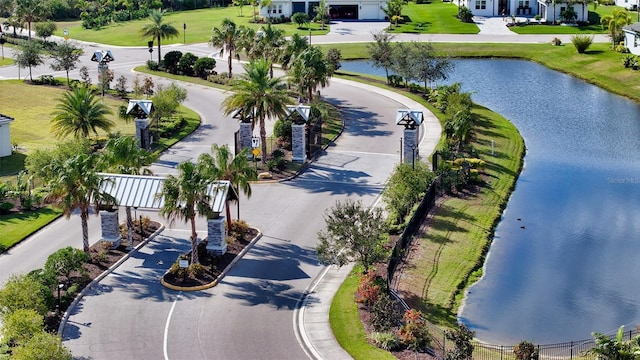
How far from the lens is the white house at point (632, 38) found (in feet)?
370

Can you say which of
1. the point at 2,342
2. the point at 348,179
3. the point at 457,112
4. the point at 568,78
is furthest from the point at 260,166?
the point at 568,78

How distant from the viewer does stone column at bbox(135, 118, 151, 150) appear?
74375mm

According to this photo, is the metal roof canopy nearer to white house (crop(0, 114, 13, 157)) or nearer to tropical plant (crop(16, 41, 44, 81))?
white house (crop(0, 114, 13, 157))

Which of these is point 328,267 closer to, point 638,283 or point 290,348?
point 290,348

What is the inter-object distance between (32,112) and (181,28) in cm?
5832

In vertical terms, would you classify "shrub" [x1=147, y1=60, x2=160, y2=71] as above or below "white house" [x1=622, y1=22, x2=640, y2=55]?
below

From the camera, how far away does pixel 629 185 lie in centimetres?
6856

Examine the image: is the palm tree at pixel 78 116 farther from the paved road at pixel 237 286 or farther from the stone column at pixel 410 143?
the stone column at pixel 410 143

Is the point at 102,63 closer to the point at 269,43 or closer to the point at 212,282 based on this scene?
the point at 269,43

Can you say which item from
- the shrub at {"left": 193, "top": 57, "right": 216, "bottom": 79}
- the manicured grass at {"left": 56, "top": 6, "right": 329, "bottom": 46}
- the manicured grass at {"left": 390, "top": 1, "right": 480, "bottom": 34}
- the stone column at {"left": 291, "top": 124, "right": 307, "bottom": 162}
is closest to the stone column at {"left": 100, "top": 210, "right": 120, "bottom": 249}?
the stone column at {"left": 291, "top": 124, "right": 307, "bottom": 162}

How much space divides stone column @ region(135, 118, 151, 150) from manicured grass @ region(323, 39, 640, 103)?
49.1m

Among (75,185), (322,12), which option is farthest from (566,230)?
(322,12)

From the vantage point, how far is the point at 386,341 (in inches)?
1628

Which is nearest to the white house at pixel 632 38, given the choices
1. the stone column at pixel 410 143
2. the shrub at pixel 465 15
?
the shrub at pixel 465 15
